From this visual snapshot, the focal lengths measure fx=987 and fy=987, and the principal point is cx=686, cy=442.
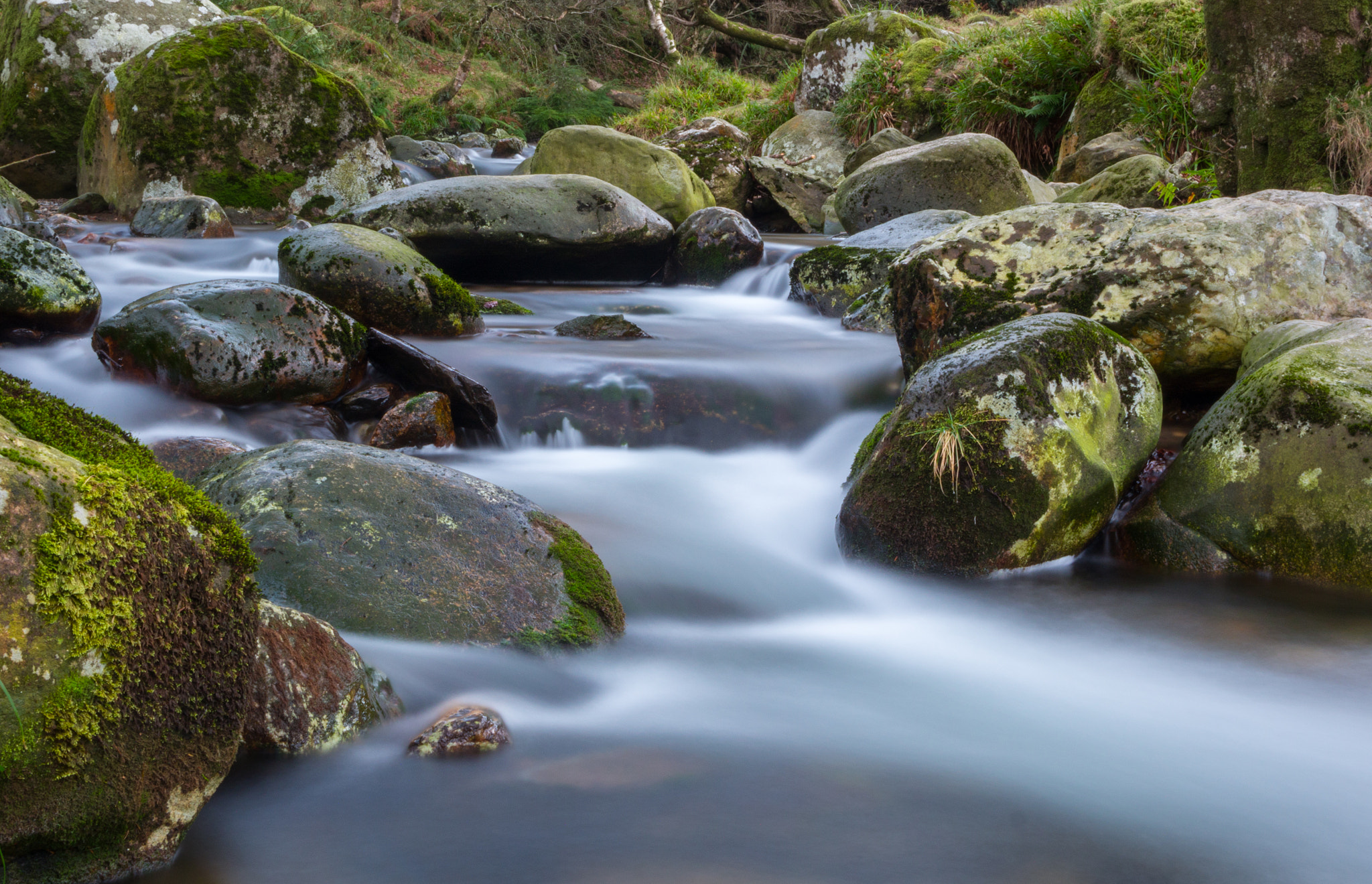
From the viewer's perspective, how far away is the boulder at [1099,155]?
1077cm

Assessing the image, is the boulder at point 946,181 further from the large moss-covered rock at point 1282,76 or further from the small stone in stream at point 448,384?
the small stone in stream at point 448,384

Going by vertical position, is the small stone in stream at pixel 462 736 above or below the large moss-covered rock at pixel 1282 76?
below

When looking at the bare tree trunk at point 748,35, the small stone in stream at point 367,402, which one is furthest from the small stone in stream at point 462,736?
the bare tree trunk at point 748,35

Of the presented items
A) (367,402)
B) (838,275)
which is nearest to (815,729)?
(367,402)

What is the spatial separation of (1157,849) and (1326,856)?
0.43 m

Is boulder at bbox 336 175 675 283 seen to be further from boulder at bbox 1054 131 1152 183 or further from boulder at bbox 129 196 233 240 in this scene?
boulder at bbox 1054 131 1152 183

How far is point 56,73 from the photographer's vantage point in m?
11.3

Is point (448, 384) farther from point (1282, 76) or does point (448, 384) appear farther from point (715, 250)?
point (1282, 76)

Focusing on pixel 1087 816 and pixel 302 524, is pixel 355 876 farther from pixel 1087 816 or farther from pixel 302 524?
pixel 1087 816

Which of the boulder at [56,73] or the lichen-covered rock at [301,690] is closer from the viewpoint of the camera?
the lichen-covered rock at [301,690]

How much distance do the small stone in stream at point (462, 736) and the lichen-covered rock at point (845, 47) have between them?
1580 cm

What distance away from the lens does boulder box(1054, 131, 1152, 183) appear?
10.8m

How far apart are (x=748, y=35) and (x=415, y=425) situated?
2081cm

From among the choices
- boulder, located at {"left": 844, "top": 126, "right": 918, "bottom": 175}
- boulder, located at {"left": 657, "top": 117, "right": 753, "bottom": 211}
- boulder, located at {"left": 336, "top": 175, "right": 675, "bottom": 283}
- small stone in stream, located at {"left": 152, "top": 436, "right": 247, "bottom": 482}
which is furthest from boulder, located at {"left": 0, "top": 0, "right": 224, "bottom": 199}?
small stone in stream, located at {"left": 152, "top": 436, "right": 247, "bottom": 482}
